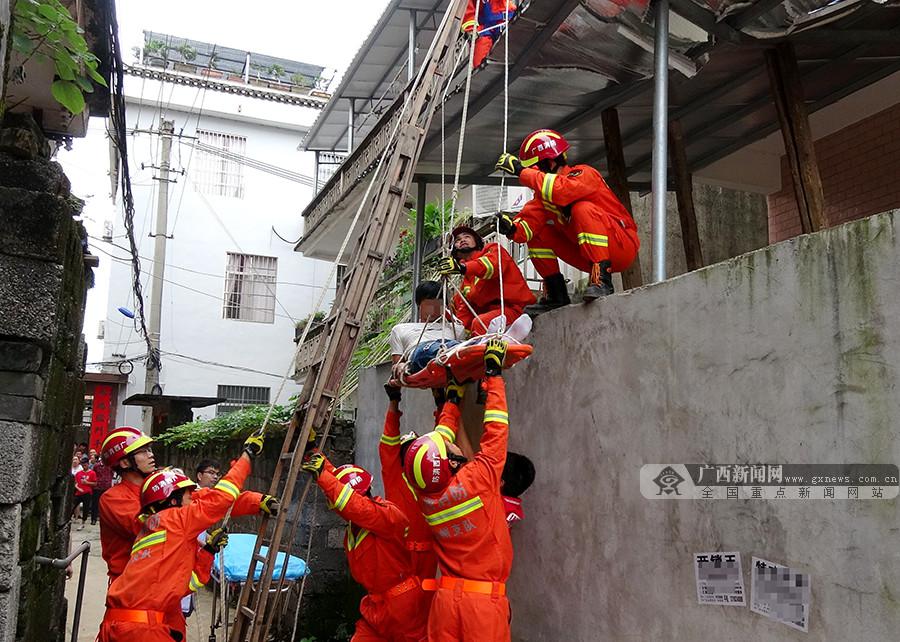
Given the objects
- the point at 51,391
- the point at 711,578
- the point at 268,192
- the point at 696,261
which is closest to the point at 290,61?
the point at 268,192

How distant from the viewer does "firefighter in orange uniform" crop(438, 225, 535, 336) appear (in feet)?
17.5

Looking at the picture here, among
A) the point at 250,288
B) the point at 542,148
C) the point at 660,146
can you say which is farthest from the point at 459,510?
the point at 250,288

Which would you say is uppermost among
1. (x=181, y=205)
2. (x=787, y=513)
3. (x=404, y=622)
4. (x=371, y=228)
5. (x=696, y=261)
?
(x=181, y=205)

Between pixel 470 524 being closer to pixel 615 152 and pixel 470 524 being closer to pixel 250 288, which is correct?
pixel 615 152

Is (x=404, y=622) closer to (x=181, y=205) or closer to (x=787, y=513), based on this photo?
(x=787, y=513)

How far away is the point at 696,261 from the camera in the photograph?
7.67 meters

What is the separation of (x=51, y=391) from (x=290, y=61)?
986 inches

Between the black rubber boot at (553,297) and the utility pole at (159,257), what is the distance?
16687 millimetres

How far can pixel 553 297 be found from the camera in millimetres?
5598

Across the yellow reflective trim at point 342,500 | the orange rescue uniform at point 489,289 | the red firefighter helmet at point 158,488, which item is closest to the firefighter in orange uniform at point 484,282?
the orange rescue uniform at point 489,289

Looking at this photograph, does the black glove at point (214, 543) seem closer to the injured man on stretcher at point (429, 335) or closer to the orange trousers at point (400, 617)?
the orange trousers at point (400, 617)

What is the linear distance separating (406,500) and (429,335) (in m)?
1.22

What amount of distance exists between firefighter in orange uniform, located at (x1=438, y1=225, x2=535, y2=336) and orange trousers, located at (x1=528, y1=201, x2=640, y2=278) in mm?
213

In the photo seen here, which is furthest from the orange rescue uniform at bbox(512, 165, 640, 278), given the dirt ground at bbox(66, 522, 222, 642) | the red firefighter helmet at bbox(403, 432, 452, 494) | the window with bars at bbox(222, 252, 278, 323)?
the window with bars at bbox(222, 252, 278, 323)
